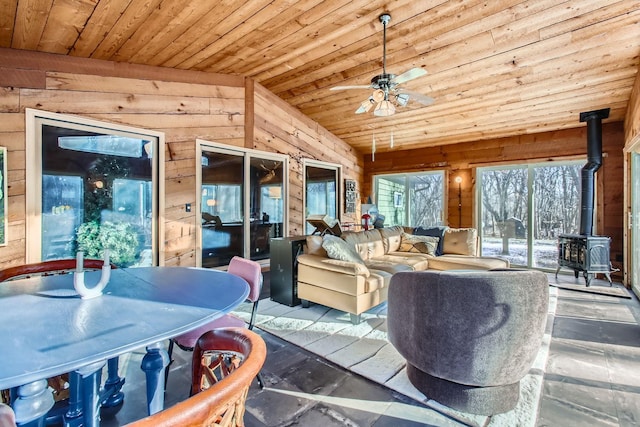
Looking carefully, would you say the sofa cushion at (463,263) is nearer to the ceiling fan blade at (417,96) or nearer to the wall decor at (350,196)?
the ceiling fan blade at (417,96)

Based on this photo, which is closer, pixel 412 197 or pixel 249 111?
pixel 249 111

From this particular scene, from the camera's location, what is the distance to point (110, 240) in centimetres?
392

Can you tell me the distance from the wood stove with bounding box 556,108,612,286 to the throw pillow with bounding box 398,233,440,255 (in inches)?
80.0

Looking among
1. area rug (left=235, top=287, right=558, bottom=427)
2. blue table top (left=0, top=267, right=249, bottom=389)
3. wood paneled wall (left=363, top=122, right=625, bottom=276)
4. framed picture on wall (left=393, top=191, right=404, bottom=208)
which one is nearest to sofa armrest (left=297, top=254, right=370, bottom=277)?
area rug (left=235, top=287, right=558, bottom=427)

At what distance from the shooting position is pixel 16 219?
10.4 ft

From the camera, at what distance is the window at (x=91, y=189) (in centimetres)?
333

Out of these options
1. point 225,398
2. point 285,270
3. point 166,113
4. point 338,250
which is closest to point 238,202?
point 166,113

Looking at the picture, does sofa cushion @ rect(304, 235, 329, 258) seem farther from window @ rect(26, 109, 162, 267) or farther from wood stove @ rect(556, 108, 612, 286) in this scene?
wood stove @ rect(556, 108, 612, 286)

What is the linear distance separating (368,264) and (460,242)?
1.82 metres

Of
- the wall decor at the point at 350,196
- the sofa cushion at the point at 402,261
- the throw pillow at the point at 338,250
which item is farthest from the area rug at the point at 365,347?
the wall decor at the point at 350,196

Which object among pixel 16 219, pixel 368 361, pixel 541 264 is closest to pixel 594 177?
pixel 541 264

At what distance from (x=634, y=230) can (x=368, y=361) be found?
14.9 ft

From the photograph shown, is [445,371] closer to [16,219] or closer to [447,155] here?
[16,219]

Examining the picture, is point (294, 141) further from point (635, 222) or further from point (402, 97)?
point (635, 222)
